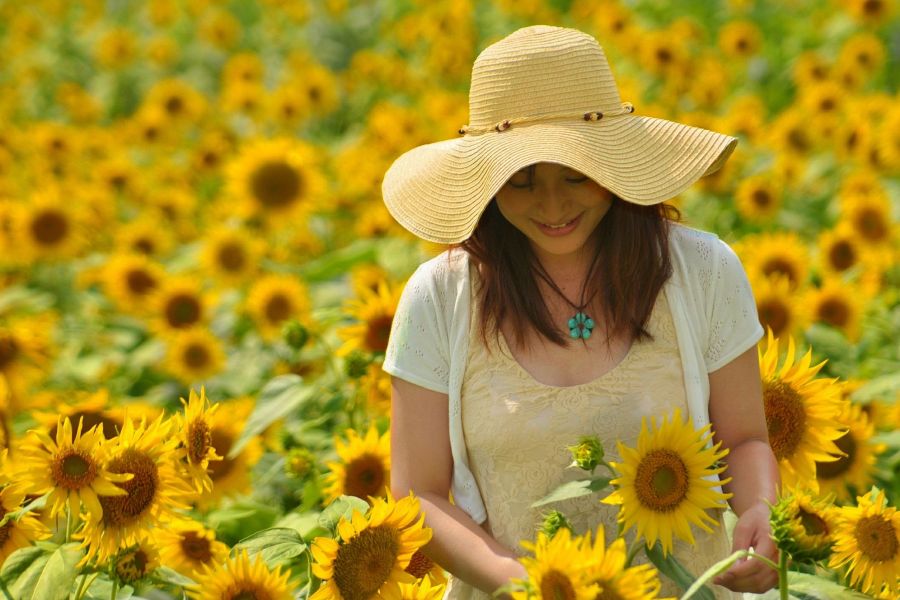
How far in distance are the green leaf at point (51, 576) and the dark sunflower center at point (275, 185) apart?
8.12 feet

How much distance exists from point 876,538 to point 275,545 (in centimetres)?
85

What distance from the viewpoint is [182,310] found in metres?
3.75

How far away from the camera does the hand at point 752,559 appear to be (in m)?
1.70

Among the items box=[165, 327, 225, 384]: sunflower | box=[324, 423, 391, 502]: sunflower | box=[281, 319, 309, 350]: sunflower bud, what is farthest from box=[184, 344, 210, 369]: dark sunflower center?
box=[324, 423, 391, 502]: sunflower

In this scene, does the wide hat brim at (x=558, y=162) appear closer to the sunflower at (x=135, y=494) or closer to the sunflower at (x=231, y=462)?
the sunflower at (x=135, y=494)

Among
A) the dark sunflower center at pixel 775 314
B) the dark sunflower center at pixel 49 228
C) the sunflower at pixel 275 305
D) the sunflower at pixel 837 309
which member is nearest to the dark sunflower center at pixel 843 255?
the sunflower at pixel 837 309

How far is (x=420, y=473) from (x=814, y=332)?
148 centimetres

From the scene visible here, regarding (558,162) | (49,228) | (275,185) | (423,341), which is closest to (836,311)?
(423,341)

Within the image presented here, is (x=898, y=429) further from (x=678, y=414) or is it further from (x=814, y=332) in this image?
(x=678, y=414)

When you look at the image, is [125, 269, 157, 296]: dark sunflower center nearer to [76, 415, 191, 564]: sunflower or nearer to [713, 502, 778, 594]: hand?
[76, 415, 191, 564]: sunflower

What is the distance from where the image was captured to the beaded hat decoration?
1747 millimetres

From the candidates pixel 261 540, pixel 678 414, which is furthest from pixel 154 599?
pixel 678 414

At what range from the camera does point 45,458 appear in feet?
5.72

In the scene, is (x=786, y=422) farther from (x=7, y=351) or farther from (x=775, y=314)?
(x=7, y=351)
